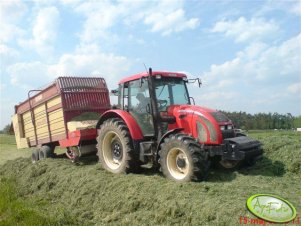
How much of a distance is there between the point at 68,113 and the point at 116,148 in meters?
2.34

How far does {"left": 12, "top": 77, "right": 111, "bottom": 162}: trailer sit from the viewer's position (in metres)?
10.1

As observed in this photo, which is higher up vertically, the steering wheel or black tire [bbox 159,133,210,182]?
the steering wheel

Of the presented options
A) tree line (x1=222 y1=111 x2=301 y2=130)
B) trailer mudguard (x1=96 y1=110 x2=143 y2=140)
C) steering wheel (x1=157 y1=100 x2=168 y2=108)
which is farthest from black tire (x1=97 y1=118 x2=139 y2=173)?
tree line (x1=222 y1=111 x2=301 y2=130)

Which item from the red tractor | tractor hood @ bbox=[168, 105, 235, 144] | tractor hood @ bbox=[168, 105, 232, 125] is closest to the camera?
the red tractor

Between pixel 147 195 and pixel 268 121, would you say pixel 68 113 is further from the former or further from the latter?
pixel 268 121

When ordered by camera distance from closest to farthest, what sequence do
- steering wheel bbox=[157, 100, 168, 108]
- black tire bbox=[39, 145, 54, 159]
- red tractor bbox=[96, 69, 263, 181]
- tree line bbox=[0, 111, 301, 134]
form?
red tractor bbox=[96, 69, 263, 181] → steering wheel bbox=[157, 100, 168, 108] → black tire bbox=[39, 145, 54, 159] → tree line bbox=[0, 111, 301, 134]

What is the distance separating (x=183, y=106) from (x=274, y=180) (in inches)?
95.5

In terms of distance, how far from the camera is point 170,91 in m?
8.48

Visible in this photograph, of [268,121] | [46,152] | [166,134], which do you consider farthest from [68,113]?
[268,121]

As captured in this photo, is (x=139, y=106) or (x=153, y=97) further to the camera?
(x=139, y=106)

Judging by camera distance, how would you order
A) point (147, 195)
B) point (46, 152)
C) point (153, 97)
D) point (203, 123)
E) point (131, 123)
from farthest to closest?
point (46, 152)
point (131, 123)
point (153, 97)
point (203, 123)
point (147, 195)

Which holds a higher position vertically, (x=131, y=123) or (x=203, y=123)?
(x=131, y=123)

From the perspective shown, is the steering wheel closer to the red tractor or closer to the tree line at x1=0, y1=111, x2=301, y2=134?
the red tractor

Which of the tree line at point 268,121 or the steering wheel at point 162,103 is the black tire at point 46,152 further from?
the tree line at point 268,121
